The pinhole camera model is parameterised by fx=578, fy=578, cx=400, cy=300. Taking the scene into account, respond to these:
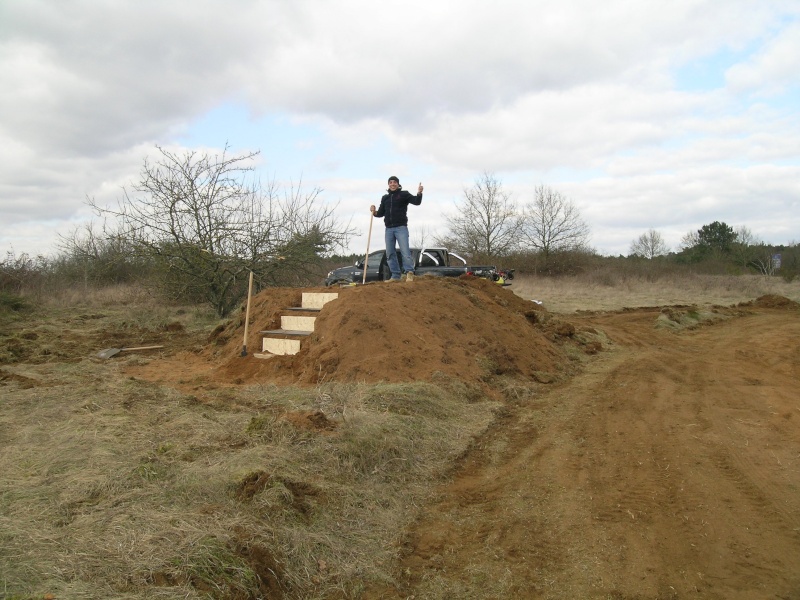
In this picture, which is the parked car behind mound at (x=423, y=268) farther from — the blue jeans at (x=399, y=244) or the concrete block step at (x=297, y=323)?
the concrete block step at (x=297, y=323)

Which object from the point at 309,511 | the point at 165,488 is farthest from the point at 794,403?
the point at 165,488

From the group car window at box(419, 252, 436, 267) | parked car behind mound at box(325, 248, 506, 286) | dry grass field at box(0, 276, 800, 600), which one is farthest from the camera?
car window at box(419, 252, 436, 267)

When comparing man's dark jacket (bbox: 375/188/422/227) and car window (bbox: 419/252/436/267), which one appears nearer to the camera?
man's dark jacket (bbox: 375/188/422/227)

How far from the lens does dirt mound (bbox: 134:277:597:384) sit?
797 centimetres

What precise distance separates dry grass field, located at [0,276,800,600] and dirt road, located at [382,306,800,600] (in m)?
0.02

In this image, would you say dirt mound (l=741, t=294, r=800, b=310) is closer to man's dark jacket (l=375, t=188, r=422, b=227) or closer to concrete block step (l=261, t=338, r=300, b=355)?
man's dark jacket (l=375, t=188, r=422, b=227)

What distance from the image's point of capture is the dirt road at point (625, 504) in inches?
128

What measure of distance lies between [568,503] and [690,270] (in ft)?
129

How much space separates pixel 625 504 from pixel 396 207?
24.1 ft

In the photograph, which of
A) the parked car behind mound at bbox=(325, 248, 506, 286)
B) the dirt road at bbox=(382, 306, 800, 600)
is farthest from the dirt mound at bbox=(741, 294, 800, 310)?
the dirt road at bbox=(382, 306, 800, 600)

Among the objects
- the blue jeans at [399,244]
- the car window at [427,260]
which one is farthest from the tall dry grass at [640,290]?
the blue jeans at [399,244]

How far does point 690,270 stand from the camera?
3900 centimetres

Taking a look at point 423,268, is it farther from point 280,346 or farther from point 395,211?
point 280,346

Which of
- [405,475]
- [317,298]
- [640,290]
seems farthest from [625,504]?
[640,290]
